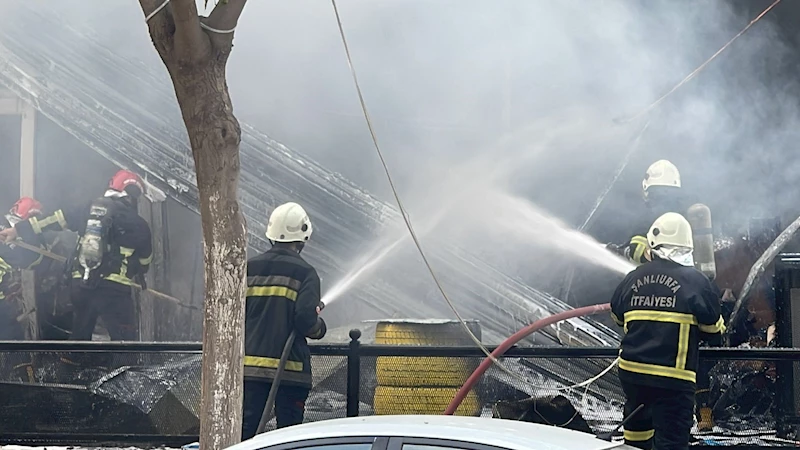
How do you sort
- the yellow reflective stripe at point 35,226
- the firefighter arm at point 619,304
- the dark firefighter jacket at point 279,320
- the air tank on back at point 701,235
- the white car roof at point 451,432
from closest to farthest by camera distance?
the white car roof at point 451,432 → the firefighter arm at point 619,304 → the dark firefighter jacket at point 279,320 → the air tank on back at point 701,235 → the yellow reflective stripe at point 35,226

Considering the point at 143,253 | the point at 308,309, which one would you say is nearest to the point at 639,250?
the point at 308,309

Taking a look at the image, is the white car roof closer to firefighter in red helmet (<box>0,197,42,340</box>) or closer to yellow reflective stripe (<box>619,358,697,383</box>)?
yellow reflective stripe (<box>619,358,697,383</box>)

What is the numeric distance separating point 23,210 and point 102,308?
67.5 inches

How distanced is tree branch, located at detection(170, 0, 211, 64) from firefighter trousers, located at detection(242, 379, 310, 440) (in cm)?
208

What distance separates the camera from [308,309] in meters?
5.61

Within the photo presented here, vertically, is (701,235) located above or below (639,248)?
above

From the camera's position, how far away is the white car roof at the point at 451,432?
319cm

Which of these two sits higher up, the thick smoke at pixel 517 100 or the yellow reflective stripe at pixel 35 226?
the thick smoke at pixel 517 100

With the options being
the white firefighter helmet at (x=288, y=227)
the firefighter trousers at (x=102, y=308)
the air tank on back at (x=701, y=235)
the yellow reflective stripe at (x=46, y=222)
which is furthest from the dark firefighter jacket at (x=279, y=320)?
the yellow reflective stripe at (x=46, y=222)

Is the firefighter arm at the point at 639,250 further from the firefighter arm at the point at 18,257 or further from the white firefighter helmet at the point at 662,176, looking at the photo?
the firefighter arm at the point at 18,257

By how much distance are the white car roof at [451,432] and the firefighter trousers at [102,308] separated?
16.8ft

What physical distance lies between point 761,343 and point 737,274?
1.09 m

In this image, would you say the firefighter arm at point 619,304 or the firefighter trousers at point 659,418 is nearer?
the firefighter trousers at point 659,418

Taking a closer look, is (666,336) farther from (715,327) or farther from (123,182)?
(123,182)
